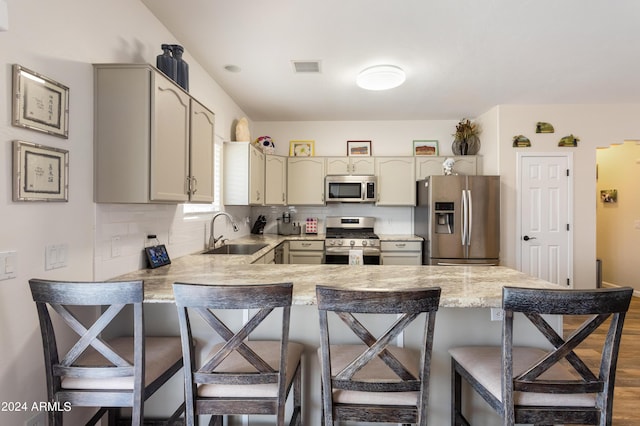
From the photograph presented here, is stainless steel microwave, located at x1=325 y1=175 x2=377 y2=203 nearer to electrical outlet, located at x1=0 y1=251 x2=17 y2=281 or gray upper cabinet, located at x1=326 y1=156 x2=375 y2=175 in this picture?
gray upper cabinet, located at x1=326 y1=156 x2=375 y2=175

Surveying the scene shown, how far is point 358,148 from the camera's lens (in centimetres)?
485

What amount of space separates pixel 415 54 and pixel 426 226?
83.3 inches

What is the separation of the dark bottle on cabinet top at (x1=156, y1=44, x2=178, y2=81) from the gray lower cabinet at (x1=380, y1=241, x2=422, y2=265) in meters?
3.13

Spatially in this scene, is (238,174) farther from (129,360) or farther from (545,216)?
(545,216)

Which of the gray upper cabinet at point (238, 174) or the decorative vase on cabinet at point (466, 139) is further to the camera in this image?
the decorative vase on cabinet at point (466, 139)

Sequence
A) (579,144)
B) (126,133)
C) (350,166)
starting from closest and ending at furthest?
(126,133) < (579,144) < (350,166)

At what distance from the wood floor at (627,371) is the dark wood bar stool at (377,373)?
6.09 feet

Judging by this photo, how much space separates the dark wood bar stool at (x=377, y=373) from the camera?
1062 millimetres

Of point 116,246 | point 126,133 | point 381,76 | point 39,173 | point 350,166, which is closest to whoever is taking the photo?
point 39,173

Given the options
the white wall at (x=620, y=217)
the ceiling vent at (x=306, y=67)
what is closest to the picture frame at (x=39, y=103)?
the ceiling vent at (x=306, y=67)

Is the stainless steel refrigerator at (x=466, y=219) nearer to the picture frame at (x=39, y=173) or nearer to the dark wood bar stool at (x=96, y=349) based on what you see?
the dark wood bar stool at (x=96, y=349)

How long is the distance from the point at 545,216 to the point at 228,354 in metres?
4.49

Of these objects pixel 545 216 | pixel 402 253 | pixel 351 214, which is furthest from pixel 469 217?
pixel 351 214

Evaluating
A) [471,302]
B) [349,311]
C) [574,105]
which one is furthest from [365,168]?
[349,311]
